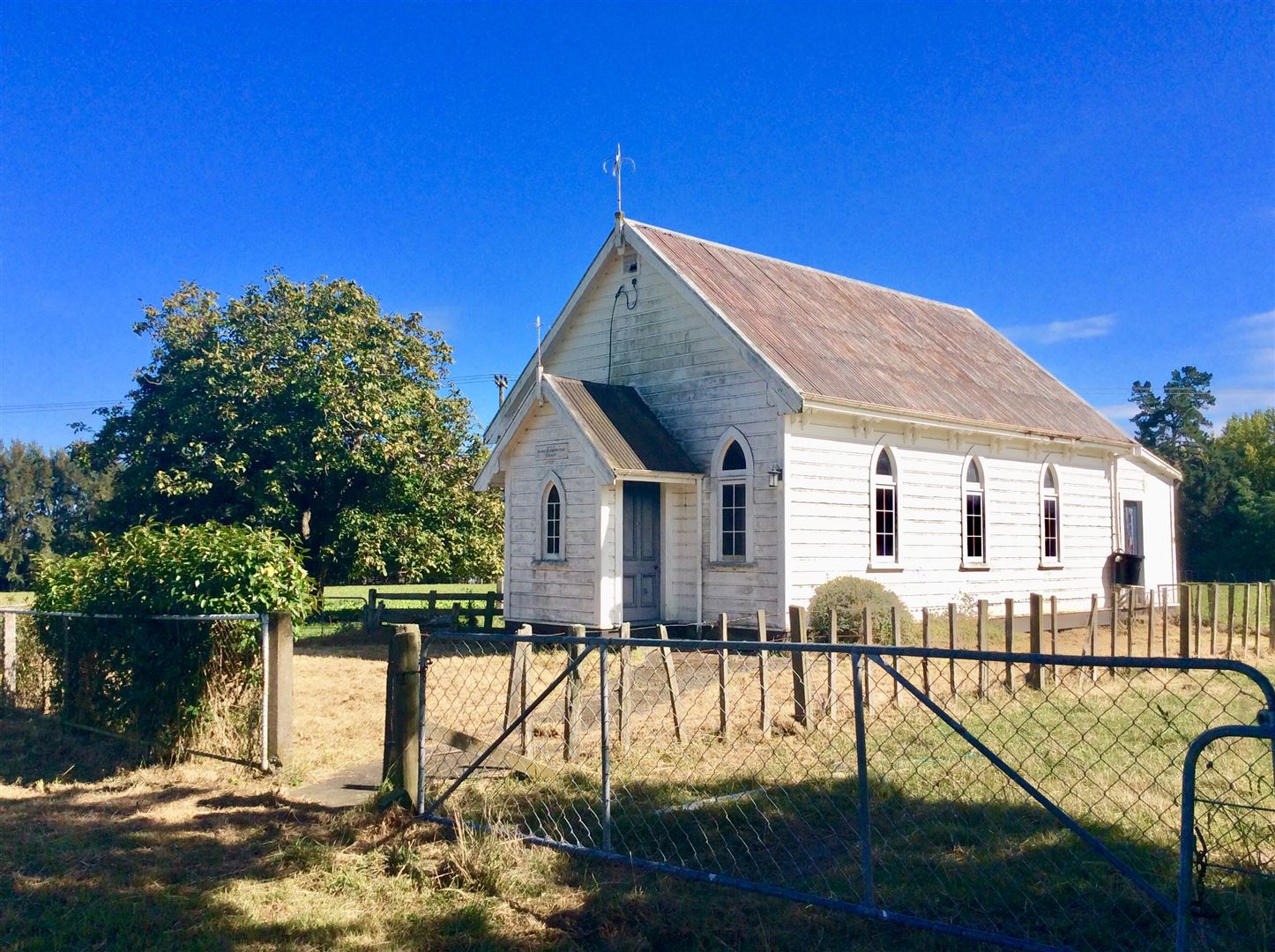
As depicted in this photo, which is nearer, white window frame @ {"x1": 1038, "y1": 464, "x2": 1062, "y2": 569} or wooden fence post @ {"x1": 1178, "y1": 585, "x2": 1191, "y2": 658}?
wooden fence post @ {"x1": 1178, "y1": 585, "x2": 1191, "y2": 658}

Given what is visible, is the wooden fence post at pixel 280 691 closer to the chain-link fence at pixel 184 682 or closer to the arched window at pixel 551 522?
the chain-link fence at pixel 184 682

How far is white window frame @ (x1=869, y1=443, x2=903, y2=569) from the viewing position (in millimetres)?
17719

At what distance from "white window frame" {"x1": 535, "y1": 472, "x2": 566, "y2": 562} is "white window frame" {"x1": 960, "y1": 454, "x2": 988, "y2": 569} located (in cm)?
796

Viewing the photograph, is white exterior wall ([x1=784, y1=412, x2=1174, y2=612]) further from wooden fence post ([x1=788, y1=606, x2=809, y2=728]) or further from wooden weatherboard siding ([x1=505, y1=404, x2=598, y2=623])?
wooden fence post ([x1=788, y1=606, x2=809, y2=728])

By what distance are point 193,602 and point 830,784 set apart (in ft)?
19.0

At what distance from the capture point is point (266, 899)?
18.4 ft

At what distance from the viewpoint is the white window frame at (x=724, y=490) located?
16719mm

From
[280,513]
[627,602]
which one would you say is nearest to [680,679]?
[627,602]

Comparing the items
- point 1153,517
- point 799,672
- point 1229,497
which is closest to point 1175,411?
point 1229,497

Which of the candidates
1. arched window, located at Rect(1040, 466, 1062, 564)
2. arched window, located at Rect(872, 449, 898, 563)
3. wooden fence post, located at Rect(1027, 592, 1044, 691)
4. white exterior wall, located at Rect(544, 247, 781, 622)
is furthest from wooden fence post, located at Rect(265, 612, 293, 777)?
arched window, located at Rect(1040, 466, 1062, 564)

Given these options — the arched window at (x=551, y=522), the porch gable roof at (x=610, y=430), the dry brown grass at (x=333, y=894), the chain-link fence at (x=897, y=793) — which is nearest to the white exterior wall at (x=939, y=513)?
the porch gable roof at (x=610, y=430)

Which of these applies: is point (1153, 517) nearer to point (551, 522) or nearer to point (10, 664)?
point (551, 522)

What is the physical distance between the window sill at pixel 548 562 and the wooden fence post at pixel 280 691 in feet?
29.2

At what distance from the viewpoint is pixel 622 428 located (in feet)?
56.5
